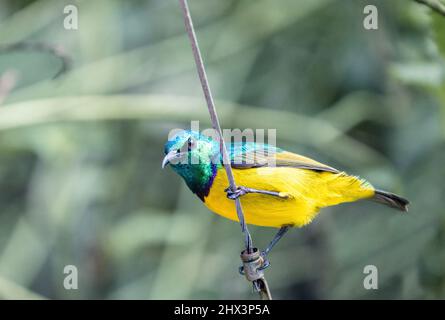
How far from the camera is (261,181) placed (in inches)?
136

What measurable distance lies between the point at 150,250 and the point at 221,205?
282cm

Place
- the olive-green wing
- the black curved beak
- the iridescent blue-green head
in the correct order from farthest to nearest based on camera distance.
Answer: the olive-green wing, the iridescent blue-green head, the black curved beak

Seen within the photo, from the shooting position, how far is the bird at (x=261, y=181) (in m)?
3.40

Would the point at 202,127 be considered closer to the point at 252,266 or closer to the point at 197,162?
the point at 197,162

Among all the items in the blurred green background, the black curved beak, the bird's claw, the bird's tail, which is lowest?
the bird's claw

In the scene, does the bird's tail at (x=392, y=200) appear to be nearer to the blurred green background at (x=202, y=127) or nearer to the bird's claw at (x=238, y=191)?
the bird's claw at (x=238, y=191)

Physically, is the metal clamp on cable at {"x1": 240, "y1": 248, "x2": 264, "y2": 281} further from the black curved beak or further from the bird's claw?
the black curved beak

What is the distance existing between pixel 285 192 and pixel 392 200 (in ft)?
1.83

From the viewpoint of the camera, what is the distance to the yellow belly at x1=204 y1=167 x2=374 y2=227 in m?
3.42

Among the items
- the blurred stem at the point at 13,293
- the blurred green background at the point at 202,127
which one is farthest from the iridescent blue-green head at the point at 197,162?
the blurred green background at the point at 202,127

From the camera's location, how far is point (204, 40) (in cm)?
614

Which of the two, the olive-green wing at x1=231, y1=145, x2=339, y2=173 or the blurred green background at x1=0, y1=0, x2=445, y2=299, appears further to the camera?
the blurred green background at x1=0, y1=0, x2=445, y2=299

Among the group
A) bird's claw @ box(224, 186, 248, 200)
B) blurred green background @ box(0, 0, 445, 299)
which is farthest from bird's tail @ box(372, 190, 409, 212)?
blurred green background @ box(0, 0, 445, 299)

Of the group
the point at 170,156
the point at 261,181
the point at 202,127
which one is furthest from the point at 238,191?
the point at 202,127
